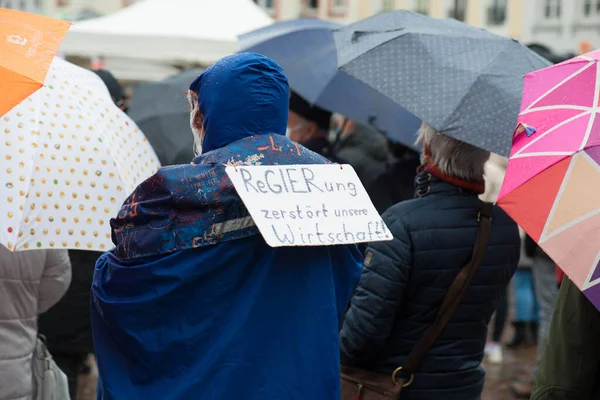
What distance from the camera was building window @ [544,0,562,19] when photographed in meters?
31.4

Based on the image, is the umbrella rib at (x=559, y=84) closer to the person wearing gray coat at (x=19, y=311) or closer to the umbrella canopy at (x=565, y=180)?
the umbrella canopy at (x=565, y=180)

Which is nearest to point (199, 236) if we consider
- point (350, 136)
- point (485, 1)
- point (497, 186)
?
point (350, 136)

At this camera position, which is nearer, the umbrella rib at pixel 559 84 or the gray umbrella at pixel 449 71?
the umbrella rib at pixel 559 84

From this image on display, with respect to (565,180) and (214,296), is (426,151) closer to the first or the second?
(565,180)

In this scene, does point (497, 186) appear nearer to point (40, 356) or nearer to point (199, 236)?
point (40, 356)

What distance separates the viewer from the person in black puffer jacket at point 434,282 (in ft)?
12.4

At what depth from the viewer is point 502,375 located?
8.35 meters

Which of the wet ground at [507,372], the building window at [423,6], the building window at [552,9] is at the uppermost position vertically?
the wet ground at [507,372]

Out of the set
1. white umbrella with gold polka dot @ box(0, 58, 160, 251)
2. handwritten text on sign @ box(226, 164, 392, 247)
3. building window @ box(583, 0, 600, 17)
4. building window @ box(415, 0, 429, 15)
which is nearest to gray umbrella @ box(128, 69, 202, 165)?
white umbrella with gold polka dot @ box(0, 58, 160, 251)

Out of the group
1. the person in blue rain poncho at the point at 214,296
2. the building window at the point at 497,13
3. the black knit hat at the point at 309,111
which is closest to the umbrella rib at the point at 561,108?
the person in blue rain poncho at the point at 214,296

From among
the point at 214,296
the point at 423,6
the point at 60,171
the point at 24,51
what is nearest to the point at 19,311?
the point at 60,171

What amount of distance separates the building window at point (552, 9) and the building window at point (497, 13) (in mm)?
1900

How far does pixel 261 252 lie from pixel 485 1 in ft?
108

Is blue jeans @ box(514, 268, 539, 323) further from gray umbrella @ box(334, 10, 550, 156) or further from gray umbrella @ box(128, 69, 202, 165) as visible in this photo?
gray umbrella @ box(334, 10, 550, 156)
